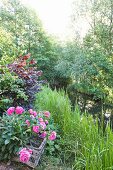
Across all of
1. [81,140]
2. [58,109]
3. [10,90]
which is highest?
[10,90]

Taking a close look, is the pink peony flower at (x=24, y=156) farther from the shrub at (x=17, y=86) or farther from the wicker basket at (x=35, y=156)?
the shrub at (x=17, y=86)

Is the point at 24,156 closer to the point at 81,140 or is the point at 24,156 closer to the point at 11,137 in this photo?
the point at 11,137

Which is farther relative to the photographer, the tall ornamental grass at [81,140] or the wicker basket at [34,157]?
the wicker basket at [34,157]

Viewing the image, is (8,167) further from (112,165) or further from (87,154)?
(112,165)

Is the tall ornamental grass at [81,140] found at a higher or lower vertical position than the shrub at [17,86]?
lower

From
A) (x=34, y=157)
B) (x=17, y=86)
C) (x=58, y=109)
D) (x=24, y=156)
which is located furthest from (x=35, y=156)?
(x=58, y=109)

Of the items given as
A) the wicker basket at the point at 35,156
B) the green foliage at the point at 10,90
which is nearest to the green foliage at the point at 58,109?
the green foliage at the point at 10,90

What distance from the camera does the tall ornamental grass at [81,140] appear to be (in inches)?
87.0

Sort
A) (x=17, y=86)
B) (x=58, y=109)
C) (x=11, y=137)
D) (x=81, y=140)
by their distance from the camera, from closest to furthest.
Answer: (x=11, y=137) → (x=81, y=140) → (x=17, y=86) → (x=58, y=109)

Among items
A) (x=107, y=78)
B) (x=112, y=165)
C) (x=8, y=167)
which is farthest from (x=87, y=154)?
(x=107, y=78)

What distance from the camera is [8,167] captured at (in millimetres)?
2369

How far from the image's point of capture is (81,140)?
9.70 ft

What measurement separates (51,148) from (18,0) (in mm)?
9888

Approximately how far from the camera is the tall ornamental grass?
221cm
